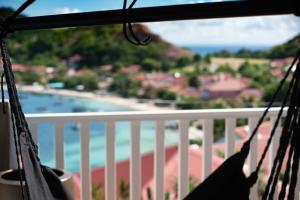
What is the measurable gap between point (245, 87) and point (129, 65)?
8.34ft

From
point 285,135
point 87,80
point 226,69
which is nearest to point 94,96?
point 87,80

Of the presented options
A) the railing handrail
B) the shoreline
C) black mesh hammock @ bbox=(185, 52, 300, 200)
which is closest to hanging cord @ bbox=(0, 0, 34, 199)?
black mesh hammock @ bbox=(185, 52, 300, 200)

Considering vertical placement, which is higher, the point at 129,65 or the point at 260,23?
the point at 260,23

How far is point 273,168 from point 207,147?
1632 millimetres

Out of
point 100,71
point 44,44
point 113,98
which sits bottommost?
point 113,98

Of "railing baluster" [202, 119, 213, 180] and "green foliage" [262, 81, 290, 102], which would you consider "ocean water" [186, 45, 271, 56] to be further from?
"railing baluster" [202, 119, 213, 180]

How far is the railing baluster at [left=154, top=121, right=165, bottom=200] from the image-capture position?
2236mm

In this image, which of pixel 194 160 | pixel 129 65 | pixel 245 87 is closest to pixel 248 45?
pixel 245 87

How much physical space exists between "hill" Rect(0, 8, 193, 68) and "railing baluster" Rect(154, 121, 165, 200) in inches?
175

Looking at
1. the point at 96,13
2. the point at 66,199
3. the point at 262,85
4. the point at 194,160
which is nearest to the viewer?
the point at 96,13

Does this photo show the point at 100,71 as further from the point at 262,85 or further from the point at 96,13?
the point at 96,13

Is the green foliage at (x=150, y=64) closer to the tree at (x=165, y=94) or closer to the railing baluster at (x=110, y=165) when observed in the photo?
the tree at (x=165, y=94)

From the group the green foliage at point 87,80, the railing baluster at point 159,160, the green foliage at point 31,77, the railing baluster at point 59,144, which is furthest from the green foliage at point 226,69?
the railing baluster at point 59,144

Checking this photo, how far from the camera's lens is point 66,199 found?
47.1 inches
